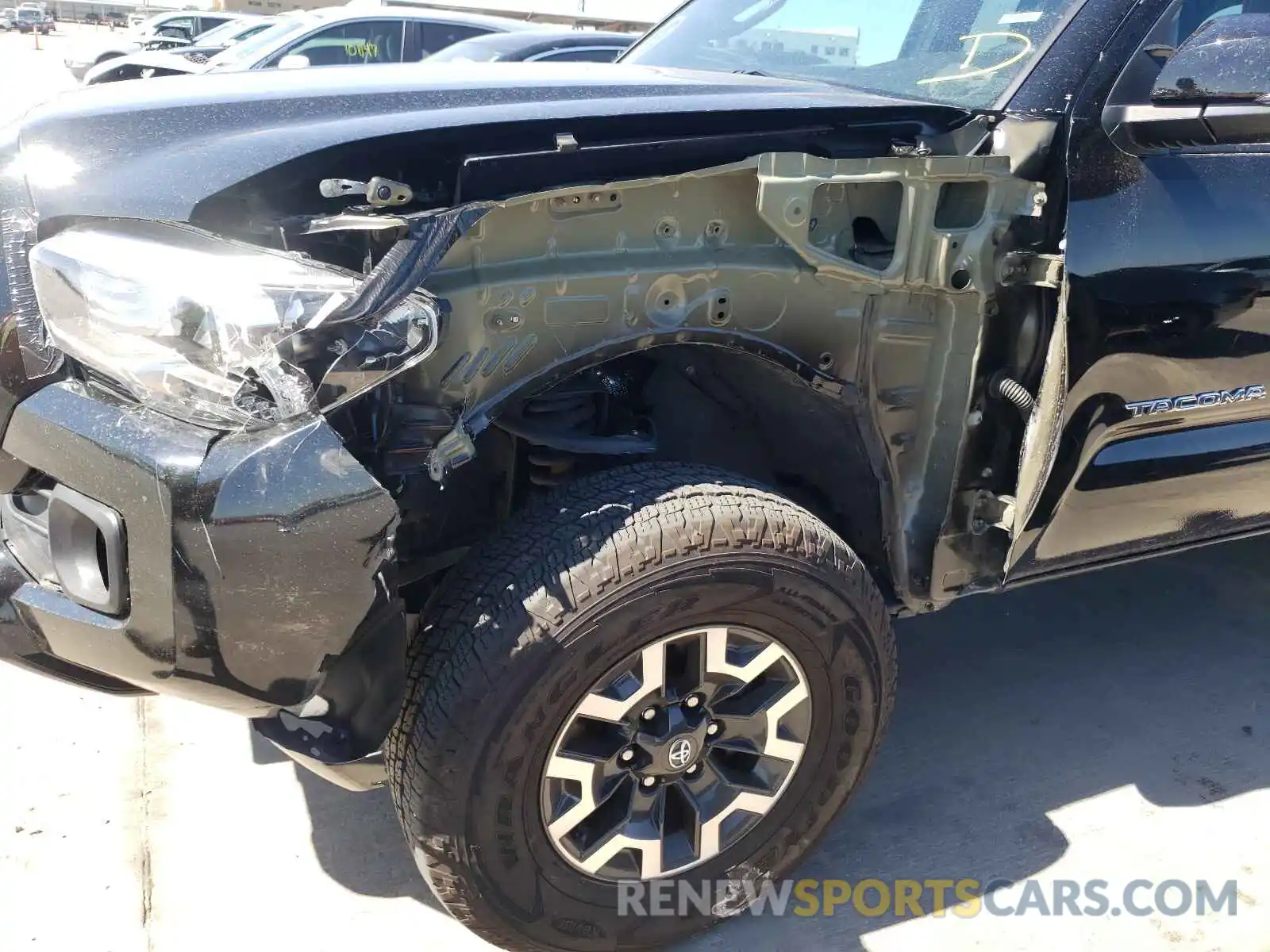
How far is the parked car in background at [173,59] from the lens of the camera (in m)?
10.3

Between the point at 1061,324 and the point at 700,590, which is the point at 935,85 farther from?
the point at 700,590

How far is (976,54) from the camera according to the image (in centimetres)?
233

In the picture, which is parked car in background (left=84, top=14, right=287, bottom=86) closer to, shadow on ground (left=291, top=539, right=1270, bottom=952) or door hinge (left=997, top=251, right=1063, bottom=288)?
shadow on ground (left=291, top=539, right=1270, bottom=952)

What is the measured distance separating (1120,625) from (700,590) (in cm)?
225

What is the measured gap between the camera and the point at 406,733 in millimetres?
1753

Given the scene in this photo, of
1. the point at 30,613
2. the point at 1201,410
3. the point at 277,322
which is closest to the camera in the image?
the point at 277,322

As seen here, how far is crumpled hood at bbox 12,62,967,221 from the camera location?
1.73m

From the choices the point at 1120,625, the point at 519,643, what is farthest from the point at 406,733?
the point at 1120,625

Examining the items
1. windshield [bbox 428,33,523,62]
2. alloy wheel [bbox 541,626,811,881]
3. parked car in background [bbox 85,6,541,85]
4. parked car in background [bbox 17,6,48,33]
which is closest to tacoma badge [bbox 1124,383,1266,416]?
alloy wheel [bbox 541,626,811,881]

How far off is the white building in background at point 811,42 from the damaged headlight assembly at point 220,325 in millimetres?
1614

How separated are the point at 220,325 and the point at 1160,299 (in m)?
1.82

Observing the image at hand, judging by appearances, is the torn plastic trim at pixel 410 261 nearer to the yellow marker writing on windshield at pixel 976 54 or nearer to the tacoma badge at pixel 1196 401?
the yellow marker writing on windshield at pixel 976 54

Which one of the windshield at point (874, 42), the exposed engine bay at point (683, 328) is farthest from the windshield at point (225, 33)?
the exposed engine bay at point (683, 328)

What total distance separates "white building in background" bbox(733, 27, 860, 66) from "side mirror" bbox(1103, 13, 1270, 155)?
810 mm
